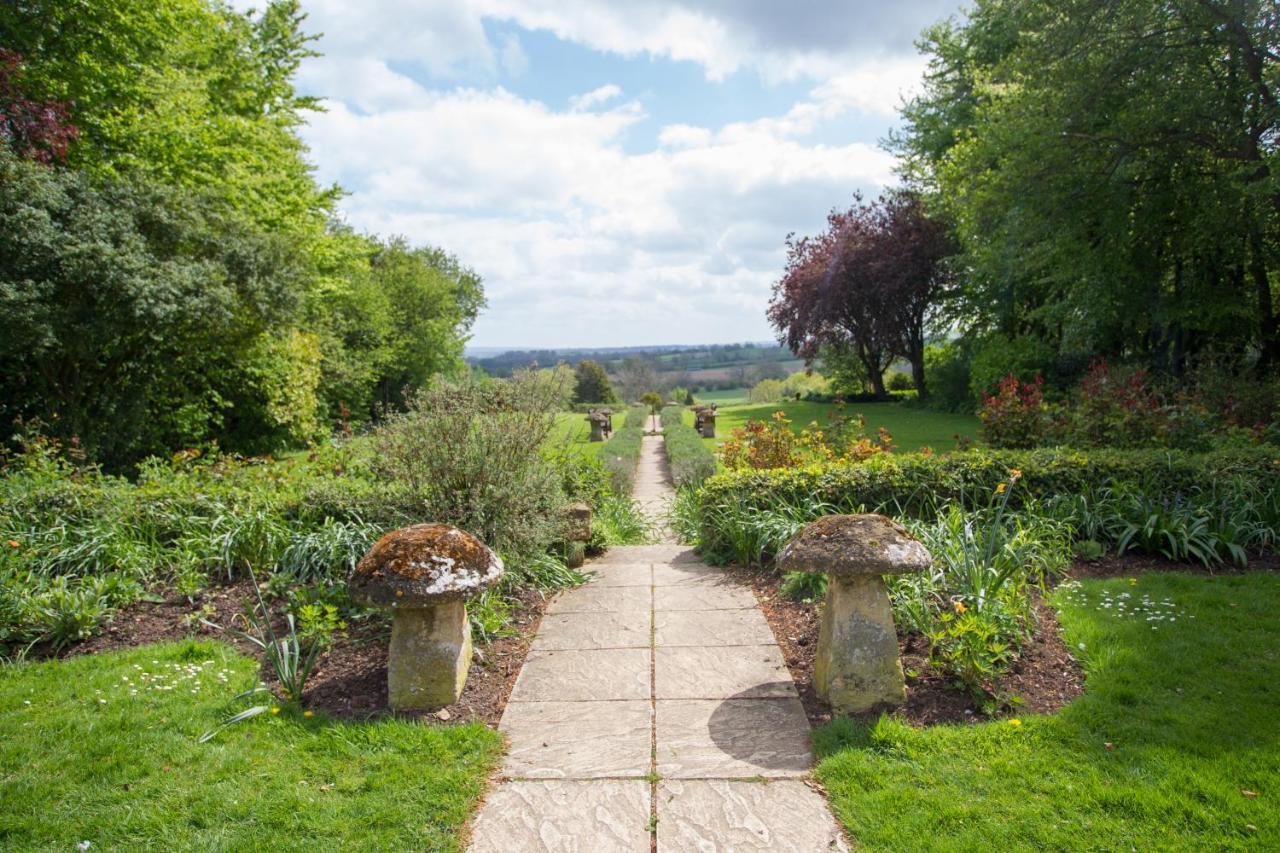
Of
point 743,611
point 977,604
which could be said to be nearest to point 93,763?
point 743,611

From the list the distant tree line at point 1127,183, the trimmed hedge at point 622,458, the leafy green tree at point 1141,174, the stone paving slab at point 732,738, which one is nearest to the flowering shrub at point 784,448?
the trimmed hedge at point 622,458

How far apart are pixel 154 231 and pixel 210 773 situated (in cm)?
936

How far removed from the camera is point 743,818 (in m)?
2.67

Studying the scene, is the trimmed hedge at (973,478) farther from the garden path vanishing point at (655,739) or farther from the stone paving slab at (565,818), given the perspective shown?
the stone paving slab at (565,818)

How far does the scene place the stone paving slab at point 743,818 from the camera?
8.29 ft

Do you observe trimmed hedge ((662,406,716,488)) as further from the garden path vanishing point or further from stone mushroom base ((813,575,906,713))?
stone mushroom base ((813,575,906,713))

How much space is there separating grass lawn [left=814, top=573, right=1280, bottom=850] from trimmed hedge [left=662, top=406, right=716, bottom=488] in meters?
5.26

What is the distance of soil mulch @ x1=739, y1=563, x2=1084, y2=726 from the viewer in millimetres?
3340

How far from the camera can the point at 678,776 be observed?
292 centimetres

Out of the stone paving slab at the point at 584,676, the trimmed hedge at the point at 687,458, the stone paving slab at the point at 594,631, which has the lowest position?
the stone paving slab at the point at 584,676

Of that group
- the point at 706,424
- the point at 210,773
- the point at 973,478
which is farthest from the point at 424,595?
the point at 706,424

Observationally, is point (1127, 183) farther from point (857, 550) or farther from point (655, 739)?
point (655, 739)

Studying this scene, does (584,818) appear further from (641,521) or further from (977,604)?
(641,521)

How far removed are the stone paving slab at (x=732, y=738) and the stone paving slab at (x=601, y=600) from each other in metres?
1.39
